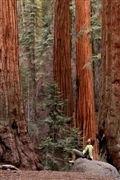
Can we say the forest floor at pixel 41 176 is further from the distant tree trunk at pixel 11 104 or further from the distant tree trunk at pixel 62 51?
the distant tree trunk at pixel 62 51

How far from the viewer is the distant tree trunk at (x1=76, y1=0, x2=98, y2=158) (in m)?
14.7

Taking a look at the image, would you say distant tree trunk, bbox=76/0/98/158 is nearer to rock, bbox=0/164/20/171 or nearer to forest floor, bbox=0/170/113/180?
rock, bbox=0/164/20/171

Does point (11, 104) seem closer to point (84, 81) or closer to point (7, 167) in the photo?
point (7, 167)

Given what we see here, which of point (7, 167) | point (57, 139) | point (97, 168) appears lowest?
point (57, 139)

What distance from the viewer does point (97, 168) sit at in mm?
7562

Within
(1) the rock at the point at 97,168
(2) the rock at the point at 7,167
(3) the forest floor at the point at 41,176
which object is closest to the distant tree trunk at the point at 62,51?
(1) the rock at the point at 97,168

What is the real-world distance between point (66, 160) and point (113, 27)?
5248 millimetres

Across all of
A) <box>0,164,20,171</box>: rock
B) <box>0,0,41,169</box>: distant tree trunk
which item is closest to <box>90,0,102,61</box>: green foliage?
<box>0,0,41,169</box>: distant tree trunk

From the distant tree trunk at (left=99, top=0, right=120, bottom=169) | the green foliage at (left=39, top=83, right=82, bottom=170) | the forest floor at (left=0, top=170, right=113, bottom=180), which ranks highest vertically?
the distant tree trunk at (left=99, top=0, right=120, bottom=169)

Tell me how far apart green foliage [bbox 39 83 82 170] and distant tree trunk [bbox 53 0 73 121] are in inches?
82.7

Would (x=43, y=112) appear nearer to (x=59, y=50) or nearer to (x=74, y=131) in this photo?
(x=59, y=50)

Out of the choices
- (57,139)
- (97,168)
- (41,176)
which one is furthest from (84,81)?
(41,176)

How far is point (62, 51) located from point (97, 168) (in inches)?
340

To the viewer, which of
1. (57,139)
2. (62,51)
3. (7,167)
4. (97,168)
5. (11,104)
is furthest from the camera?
(62,51)
